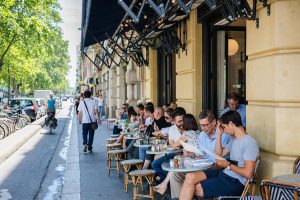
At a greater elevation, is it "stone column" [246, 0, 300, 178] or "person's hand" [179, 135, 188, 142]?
"stone column" [246, 0, 300, 178]

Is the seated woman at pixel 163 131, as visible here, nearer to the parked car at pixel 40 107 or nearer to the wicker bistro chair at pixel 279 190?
the wicker bistro chair at pixel 279 190

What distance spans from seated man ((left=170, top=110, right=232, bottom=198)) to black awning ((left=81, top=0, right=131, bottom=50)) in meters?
3.28

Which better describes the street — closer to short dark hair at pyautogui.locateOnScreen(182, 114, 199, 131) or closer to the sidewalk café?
the sidewalk café

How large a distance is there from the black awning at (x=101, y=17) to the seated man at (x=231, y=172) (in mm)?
3887

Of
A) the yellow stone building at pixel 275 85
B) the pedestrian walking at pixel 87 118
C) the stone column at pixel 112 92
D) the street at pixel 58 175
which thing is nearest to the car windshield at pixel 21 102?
the stone column at pixel 112 92

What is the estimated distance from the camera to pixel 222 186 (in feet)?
14.2

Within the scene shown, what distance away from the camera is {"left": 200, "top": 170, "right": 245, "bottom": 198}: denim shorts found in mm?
4293

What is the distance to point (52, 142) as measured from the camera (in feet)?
45.7

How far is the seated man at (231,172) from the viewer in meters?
4.14

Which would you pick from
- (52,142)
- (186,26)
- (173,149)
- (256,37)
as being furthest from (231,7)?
(52,142)

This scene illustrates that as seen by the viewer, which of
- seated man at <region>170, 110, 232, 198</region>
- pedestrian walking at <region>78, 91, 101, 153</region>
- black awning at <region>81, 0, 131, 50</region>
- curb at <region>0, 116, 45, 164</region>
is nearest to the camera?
seated man at <region>170, 110, 232, 198</region>

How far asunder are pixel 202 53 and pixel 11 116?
493 inches

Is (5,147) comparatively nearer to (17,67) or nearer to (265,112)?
(265,112)

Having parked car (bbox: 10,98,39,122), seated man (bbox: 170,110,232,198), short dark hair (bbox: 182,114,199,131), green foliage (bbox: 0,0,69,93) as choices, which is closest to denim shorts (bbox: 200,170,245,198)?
seated man (bbox: 170,110,232,198)
